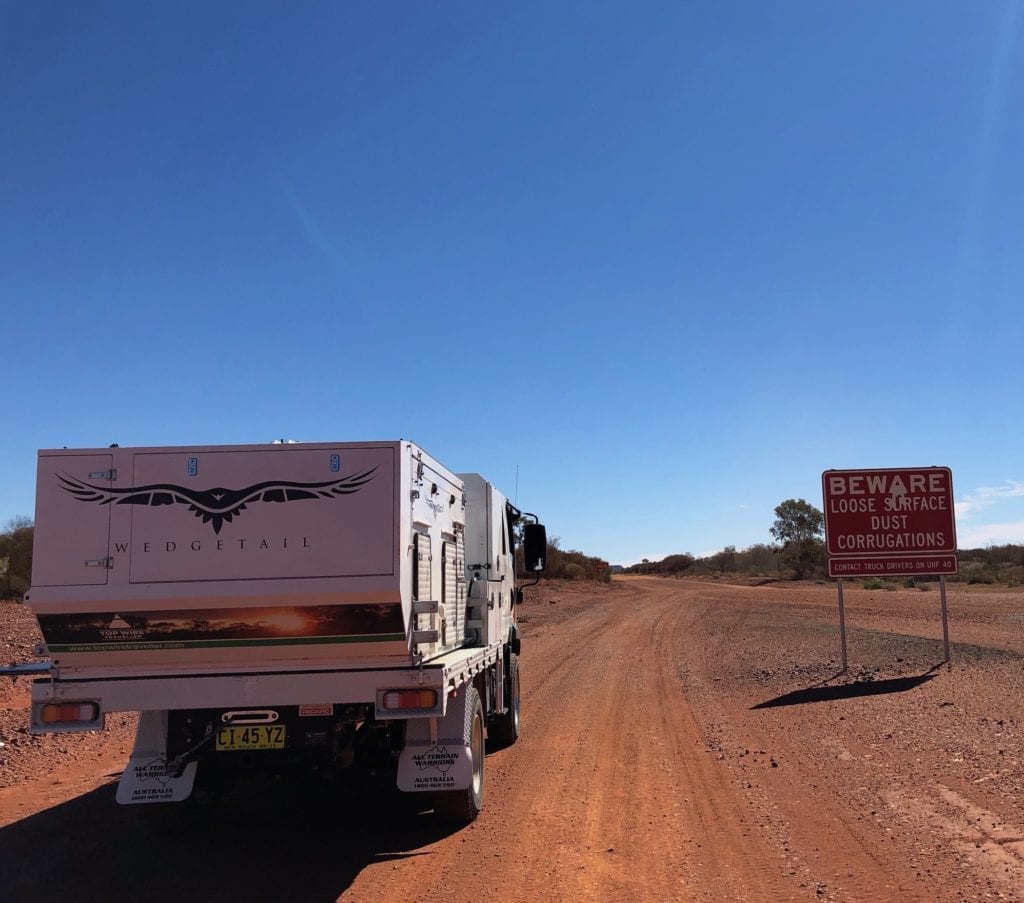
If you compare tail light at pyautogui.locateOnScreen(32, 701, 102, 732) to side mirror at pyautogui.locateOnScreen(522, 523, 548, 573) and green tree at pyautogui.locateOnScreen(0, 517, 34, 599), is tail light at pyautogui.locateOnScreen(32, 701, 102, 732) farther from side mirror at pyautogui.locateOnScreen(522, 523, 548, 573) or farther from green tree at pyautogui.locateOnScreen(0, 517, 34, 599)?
green tree at pyautogui.locateOnScreen(0, 517, 34, 599)

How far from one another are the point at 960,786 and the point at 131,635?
7.16 metres

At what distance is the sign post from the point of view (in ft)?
53.6

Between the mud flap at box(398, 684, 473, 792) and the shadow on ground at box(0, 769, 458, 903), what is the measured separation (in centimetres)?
53

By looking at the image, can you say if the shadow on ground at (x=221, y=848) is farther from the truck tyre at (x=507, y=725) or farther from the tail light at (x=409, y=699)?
the truck tyre at (x=507, y=725)

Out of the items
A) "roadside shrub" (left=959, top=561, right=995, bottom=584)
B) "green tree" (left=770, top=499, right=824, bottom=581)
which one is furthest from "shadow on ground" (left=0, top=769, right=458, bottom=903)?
"green tree" (left=770, top=499, right=824, bottom=581)

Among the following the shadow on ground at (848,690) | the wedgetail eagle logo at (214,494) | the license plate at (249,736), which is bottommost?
the shadow on ground at (848,690)

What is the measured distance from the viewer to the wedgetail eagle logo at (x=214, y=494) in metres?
6.38

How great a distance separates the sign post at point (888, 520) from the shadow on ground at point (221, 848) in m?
10.9

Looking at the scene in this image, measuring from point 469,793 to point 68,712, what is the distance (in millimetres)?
3059

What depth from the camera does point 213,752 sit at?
6.77m

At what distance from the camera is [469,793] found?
7.14 m

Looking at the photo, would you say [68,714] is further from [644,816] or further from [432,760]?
[644,816]

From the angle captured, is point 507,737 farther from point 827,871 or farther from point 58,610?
point 58,610

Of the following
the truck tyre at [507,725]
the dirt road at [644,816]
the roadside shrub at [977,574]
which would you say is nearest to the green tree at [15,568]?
the dirt road at [644,816]
